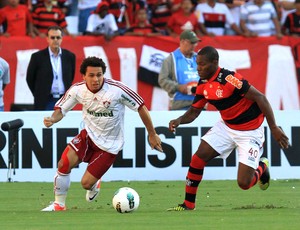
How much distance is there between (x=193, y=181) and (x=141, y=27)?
9.49m

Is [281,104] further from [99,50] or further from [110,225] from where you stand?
[110,225]

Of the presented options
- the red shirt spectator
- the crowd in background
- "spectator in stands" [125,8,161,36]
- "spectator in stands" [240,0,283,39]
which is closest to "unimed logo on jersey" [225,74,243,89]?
the crowd in background

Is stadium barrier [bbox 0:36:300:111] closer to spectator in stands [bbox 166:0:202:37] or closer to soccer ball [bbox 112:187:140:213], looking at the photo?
spectator in stands [bbox 166:0:202:37]

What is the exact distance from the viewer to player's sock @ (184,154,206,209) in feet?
40.1

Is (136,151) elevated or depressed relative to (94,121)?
depressed

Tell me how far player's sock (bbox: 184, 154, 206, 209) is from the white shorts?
0.31 meters

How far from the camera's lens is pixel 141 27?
21.3m

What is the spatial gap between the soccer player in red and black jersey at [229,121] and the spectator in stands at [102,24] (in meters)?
8.48

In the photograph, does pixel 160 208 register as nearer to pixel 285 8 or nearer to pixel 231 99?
pixel 231 99

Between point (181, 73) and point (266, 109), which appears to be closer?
point (266, 109)

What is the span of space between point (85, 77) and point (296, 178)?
6121 millimetres

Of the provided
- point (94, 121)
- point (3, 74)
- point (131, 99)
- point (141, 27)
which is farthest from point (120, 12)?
point (131, 99)

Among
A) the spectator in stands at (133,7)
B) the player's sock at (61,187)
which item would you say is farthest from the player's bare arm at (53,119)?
the spectator in stands at (133,7)

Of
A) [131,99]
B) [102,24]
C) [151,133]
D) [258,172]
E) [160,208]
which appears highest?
[102,24]
